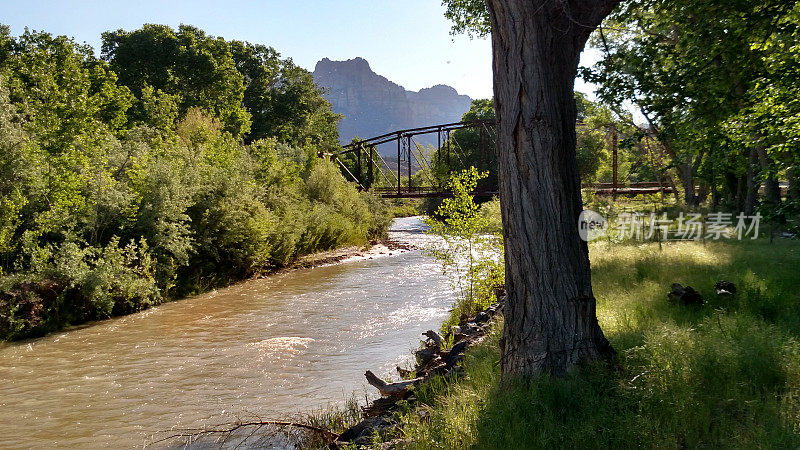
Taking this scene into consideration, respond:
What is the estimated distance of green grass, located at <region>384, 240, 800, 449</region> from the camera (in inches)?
145

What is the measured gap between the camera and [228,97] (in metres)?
37.3

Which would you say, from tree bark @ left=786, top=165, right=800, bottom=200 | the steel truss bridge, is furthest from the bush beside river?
tree bark @ left=786, top=165, right=800, bottom=200

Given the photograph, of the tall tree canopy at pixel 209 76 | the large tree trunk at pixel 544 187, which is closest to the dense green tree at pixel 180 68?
the tall tree canopy at pixel 209 76

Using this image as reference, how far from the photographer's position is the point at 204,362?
10164 mm

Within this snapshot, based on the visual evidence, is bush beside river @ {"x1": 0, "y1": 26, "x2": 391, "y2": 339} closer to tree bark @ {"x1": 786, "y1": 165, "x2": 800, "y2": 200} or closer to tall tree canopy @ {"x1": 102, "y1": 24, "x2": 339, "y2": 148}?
tall tree canopy @ {"x1": 102, "y1": 24, "x2": 339, "y2": 148}

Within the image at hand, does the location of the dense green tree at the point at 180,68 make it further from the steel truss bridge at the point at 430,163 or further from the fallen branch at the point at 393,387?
the fallen branch at the point at 393,387

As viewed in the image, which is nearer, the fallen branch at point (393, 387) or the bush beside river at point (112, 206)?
the fallen branch at point (393, 387)

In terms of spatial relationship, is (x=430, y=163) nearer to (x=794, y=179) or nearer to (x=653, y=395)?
(x=794, y=179)

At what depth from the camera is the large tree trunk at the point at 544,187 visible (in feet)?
15.6

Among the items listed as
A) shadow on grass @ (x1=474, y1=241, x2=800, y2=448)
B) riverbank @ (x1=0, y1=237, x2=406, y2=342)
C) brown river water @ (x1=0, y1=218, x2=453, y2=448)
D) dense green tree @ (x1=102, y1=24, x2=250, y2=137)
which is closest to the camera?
shadow on grass @ (x1=474, y1=241, x2=800, y2=448)

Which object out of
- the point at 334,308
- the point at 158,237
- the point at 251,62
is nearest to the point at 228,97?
the point at 251,62

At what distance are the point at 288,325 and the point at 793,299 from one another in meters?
9.89

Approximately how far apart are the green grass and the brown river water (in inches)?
139

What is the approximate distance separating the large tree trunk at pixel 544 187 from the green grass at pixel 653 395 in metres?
0.32
